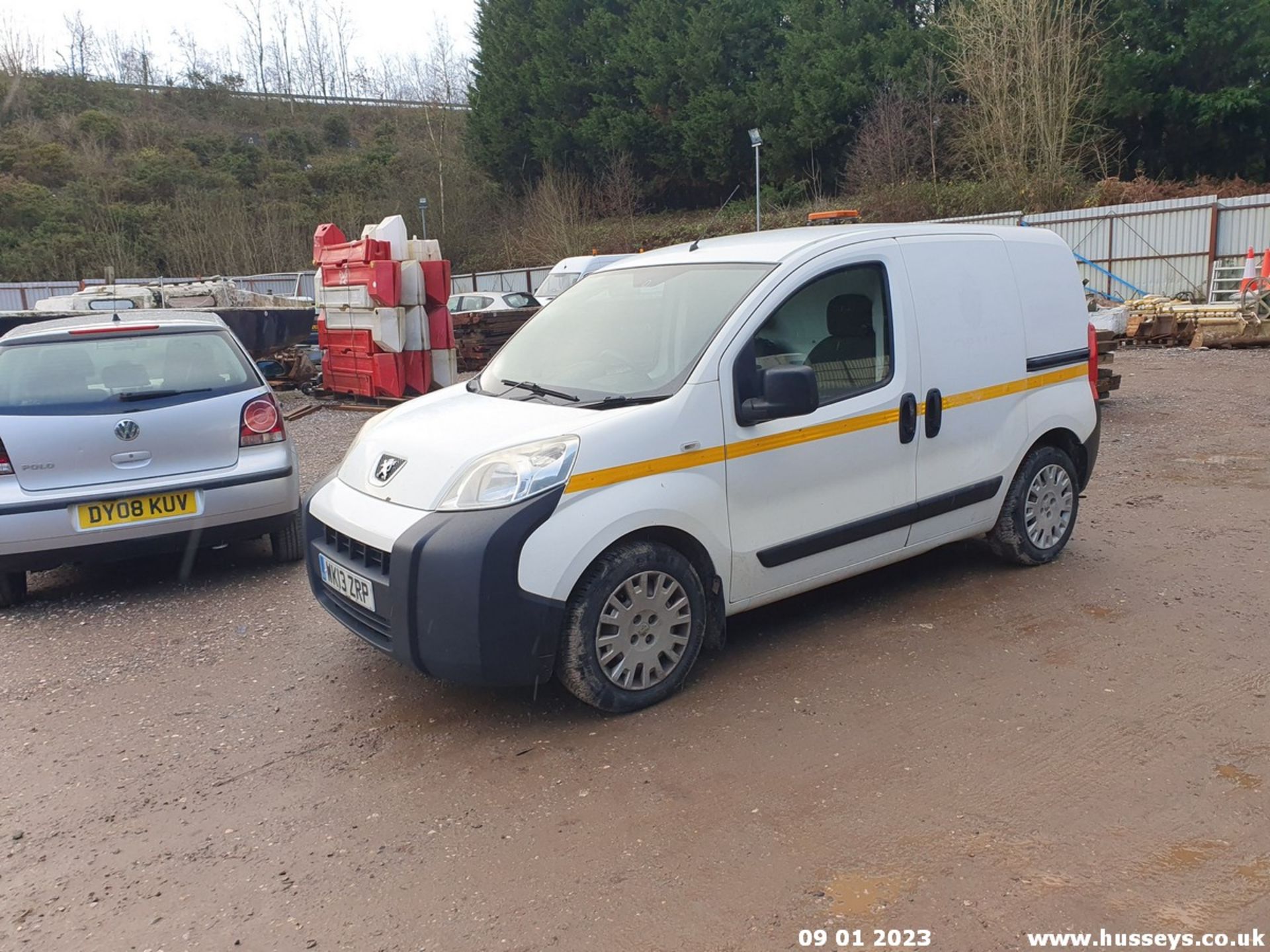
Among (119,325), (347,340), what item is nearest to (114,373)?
(119,325)

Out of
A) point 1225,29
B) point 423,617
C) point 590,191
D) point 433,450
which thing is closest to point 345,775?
point 423,617

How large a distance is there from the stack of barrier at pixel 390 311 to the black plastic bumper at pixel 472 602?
8744mm

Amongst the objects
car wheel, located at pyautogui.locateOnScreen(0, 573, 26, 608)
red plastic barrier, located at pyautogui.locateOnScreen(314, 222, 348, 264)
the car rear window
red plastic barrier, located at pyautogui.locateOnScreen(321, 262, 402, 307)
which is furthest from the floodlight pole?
car wheel, located at pyautogui.locateOnScreen(0, 573, 26, 608)

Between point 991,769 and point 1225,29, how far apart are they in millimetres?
30460

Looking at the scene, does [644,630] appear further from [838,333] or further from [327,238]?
[327,238]

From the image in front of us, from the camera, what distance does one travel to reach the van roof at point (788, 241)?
443 centimetres

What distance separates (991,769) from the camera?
10.9ft

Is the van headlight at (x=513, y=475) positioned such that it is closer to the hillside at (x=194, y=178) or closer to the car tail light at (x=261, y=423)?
the car tail light at (x=261, y=423)

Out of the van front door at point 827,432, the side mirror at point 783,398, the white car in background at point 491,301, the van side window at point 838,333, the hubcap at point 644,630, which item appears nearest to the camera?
the hubcap at point 644,630

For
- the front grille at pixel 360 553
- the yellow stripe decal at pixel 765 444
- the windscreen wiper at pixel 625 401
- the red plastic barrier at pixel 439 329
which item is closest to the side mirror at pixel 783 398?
the yellow stripe decal at pixel 765 444

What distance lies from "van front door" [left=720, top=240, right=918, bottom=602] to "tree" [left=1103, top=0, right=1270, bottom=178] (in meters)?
27.7

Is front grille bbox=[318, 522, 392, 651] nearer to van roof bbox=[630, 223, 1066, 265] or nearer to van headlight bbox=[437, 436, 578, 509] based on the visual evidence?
van headlight bbox=[437, 436, 578, 509]

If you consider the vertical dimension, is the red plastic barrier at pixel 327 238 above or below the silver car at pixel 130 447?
above

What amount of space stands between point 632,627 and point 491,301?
17707 mm
